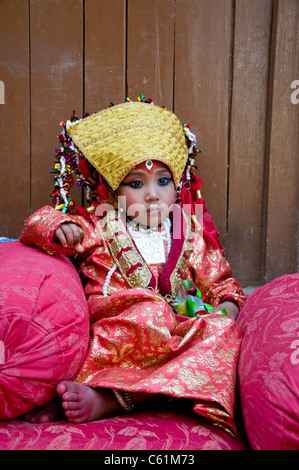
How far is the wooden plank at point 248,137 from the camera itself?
228 centimetres

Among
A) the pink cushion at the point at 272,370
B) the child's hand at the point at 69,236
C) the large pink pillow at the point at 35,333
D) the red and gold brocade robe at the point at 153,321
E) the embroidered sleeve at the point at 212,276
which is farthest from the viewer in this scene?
the embroidered sleeve at the point at 212,276

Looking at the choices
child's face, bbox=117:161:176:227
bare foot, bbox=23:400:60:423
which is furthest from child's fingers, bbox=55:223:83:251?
bare foot, bbox=23:400:60:423

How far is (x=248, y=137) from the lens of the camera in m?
2.34

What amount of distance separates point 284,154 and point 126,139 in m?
0.91

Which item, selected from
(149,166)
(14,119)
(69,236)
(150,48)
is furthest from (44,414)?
(150,48)

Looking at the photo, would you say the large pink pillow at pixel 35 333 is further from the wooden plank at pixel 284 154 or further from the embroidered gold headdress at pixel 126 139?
the wooden plank at pixel 284 154

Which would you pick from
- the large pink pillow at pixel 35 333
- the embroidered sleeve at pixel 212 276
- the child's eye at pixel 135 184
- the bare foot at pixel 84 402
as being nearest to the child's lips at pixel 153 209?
the child's eye at pixel 135 184

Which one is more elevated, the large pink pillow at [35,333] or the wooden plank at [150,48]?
the wooden plank at [150,48]

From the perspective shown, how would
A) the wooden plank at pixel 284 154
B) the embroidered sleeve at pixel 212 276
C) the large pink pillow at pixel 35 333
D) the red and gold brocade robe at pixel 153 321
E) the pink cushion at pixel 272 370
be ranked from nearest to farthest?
the pink cushion at pixel 272 370
the large pink pillow at pixel 35 333
the red and gold brocade robe at pixel 153 321
the embroidered sleeve at pixel 212 276
the wooden plank at pixel 284 154

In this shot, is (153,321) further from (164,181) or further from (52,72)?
(52,72)

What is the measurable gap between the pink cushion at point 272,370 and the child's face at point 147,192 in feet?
1.96

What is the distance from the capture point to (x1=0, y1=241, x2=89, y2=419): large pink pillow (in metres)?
1.20

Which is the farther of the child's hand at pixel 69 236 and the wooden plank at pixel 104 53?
the wooden plank at pixel 104 53


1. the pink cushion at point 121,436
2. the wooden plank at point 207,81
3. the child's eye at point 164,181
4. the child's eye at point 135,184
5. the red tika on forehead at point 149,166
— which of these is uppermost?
the wooden plank at point 207,81
